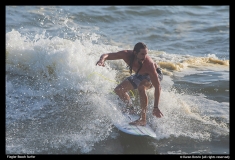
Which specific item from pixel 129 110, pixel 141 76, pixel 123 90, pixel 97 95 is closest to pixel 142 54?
pixel 141 76

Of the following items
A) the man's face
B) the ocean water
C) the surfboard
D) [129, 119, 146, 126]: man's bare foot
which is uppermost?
the man's face

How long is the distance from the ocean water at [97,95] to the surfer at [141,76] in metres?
0.32

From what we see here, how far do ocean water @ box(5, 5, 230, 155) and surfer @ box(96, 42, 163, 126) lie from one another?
0.32m

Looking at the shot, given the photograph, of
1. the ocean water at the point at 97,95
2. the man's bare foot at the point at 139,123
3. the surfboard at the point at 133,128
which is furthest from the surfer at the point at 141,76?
the ocean water at the point at 97,95

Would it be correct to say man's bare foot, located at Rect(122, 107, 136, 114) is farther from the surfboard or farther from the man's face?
the man's face

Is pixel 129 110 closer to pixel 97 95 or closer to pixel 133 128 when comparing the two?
A: pixel 133 128

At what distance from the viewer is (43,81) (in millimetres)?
8391

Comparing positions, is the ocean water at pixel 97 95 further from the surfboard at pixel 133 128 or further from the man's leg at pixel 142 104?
the man's leg at pixel 142 104

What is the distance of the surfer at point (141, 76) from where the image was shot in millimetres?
6449

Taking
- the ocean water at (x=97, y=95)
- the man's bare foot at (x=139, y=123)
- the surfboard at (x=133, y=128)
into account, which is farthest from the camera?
the man's bare foot at (x=139, y=123)

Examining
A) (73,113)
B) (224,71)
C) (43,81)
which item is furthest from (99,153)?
(224,71)

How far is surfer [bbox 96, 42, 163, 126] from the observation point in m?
6.45

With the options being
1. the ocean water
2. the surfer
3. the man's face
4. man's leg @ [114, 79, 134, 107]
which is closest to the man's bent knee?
the surfer
